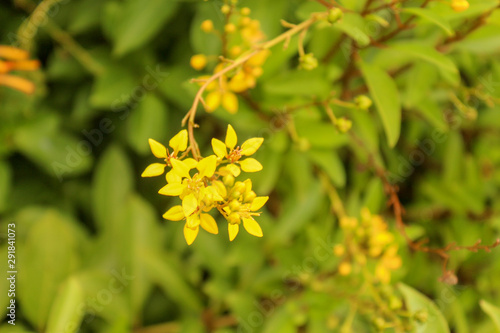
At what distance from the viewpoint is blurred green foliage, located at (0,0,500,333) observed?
1.25m

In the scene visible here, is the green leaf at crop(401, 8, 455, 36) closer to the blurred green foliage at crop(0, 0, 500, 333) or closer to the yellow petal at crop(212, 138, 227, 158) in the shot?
the blurred green foliage at crop(0, 0, 500, 333)

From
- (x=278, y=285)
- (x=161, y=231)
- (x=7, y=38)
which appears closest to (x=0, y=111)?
(x=7, y=38)

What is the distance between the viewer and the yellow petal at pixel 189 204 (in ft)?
2.04

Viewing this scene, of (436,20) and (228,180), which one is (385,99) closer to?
(436,20)

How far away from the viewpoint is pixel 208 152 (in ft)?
4.87

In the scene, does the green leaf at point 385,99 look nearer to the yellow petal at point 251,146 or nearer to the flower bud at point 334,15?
the flower bud at point 334,15

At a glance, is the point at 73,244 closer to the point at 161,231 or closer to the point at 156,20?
the point at 161,231

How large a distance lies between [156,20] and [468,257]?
1.29 metres

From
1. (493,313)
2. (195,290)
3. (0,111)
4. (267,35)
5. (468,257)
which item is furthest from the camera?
(468,257)

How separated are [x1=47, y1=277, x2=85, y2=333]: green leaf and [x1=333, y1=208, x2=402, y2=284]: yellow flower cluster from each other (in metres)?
0.68

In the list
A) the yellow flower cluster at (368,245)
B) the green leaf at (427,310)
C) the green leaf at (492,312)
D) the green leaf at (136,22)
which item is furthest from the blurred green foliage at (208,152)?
the green leaf at (492,312)

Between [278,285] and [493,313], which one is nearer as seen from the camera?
[493,313]

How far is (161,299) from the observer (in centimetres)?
162

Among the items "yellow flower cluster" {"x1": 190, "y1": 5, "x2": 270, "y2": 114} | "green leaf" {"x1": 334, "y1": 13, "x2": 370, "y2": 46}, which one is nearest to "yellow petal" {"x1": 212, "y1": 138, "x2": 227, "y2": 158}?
"yellow flower cluster" {"x1": 190, "y1": 5, "x2": 270, "y2": 114}
